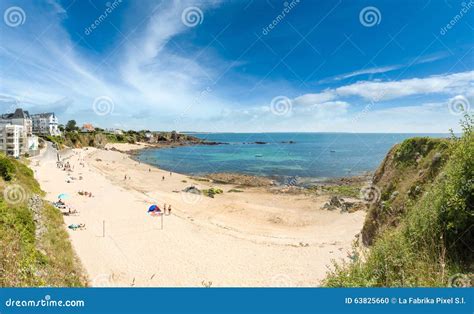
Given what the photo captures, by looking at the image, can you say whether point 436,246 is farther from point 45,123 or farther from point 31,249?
point 45,123

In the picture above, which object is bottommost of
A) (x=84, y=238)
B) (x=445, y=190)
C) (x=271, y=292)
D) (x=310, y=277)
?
(x=310, y=277)

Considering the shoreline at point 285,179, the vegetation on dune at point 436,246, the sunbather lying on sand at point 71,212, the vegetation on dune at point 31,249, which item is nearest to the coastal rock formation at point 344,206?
the shoreline at point 285,179

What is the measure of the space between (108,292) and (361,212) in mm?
26351

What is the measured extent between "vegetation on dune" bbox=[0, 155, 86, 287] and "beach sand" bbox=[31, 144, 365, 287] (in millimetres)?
1262

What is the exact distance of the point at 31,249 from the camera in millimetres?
9367

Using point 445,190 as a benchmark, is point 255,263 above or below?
below

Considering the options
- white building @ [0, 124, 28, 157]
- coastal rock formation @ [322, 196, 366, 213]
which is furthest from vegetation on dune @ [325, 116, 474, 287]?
white building @ [0, 124, 28, 157]

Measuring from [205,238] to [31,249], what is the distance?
11160 millimetres

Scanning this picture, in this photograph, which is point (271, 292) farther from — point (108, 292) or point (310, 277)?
point (310, 277)

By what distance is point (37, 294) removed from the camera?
213 inches

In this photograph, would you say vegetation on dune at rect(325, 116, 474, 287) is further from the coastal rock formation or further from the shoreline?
the shoreline

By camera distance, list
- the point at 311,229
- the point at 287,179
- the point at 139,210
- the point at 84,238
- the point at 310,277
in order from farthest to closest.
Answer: the point at 287,179, the point at 139,210, the point at 311,229, the point at 84,238, the point at 310,277

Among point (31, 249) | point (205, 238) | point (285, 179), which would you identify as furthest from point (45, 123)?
point (31, 249)

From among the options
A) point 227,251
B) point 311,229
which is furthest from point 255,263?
point 311,229
